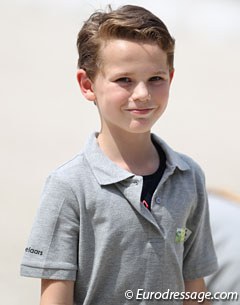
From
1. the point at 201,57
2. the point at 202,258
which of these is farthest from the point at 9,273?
the point at 201,57

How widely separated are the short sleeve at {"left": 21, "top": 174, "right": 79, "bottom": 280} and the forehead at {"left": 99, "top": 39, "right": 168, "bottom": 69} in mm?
244

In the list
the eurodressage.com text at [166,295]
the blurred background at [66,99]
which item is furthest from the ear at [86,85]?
the blurred background at [66,99]

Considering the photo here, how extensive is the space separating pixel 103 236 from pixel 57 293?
0.13 meters

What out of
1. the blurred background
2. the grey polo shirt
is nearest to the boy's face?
the grey polo shirt

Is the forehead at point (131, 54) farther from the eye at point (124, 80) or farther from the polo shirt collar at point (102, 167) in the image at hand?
the polo shirt collar at point (102, 167)

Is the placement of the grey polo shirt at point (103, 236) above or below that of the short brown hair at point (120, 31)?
below

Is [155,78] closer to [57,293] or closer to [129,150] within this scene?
[129,150]

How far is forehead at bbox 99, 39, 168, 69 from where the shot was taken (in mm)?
1258

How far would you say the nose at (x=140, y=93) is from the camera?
125 cm

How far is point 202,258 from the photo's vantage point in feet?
4.58

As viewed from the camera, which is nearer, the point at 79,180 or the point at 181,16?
the point at 79,180

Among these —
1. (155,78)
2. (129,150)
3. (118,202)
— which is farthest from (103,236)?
(155,78)

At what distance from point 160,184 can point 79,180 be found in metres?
0.16

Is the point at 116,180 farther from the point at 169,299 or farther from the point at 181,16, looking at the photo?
the point at 181,16
